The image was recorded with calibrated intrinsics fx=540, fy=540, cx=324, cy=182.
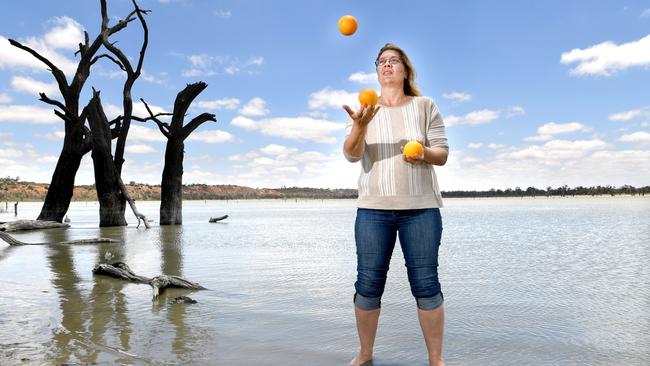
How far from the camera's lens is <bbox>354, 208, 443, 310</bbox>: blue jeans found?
11.2 feet

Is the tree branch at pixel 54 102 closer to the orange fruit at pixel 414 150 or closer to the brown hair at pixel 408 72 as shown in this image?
the brown hair at pixel 408 72

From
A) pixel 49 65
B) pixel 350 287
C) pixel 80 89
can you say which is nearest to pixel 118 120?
pixel 80 89

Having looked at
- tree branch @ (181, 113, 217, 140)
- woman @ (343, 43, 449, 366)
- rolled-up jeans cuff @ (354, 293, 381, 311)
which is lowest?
rolled-up jeans cuff @ (354, 293, 381, 311)

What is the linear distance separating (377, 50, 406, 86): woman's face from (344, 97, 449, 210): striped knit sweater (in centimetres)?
19

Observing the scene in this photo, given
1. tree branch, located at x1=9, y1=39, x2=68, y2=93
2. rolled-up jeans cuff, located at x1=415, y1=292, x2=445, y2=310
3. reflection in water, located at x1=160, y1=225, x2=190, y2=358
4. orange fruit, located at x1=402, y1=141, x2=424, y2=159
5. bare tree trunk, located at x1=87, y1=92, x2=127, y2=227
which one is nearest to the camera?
orange fruit, located at x1=402, y1=141, x2=424, y2=159

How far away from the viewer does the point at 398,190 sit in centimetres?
343

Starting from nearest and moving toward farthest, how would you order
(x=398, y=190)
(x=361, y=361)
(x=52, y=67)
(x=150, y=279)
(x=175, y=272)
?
A: (x=398, y=190) → (x=361, y=361) → (x=150, y=279) → (x=175, y=272) → (x=52, y=67)

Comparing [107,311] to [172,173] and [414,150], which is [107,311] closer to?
[414,150]

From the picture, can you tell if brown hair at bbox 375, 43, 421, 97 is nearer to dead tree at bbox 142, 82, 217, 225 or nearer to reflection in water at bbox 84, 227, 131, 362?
reflection in water at bbox 84, 227, 131, 362

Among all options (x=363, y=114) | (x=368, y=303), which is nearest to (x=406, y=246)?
(x=368, y=303)

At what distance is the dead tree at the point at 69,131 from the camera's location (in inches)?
843

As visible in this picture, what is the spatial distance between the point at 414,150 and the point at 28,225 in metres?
20.5

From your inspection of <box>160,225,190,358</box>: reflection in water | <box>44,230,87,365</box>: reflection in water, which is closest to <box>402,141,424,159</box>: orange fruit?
<box>160,225,190,358</box>: reflection in water

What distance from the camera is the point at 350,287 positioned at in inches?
296
